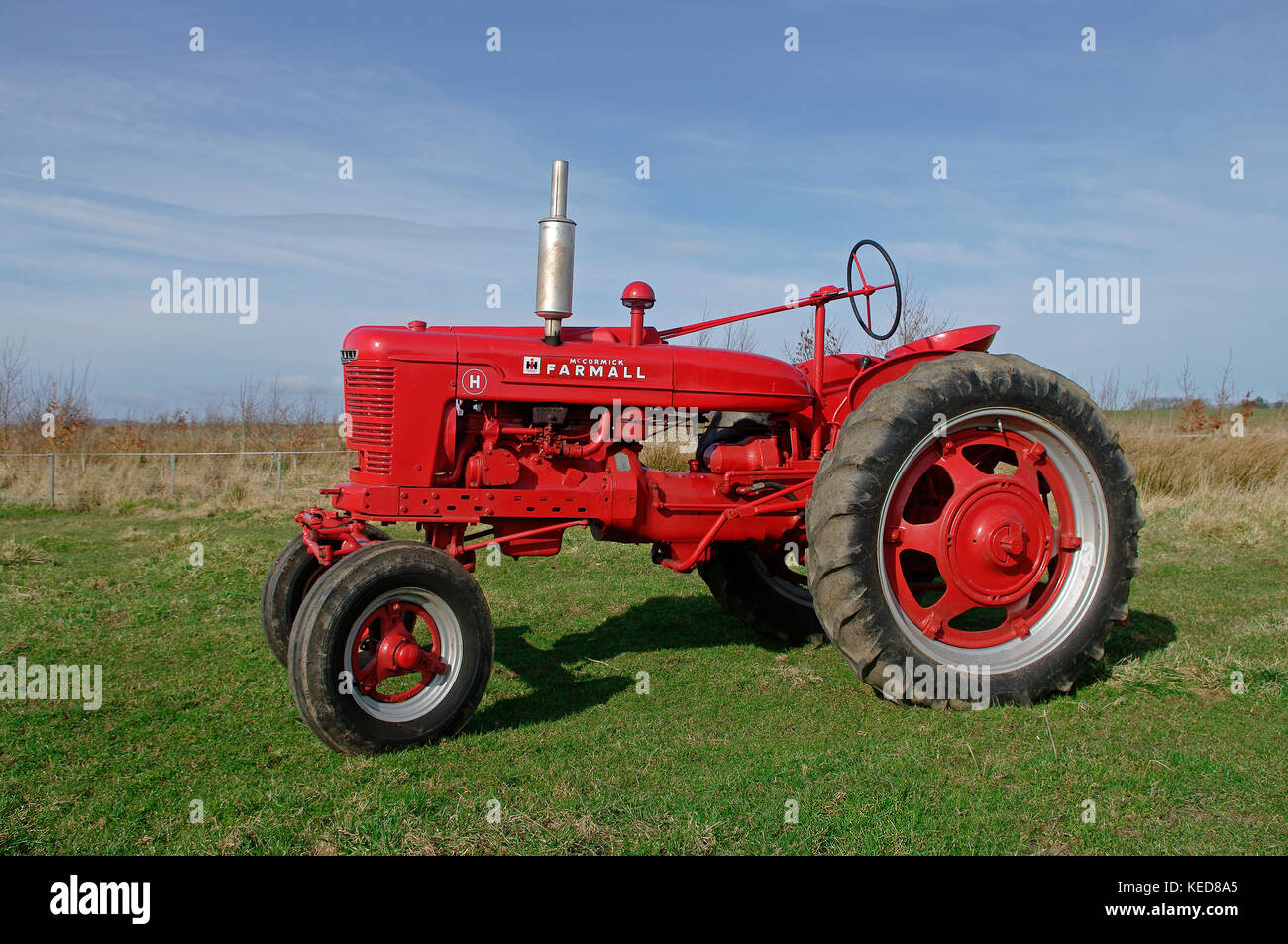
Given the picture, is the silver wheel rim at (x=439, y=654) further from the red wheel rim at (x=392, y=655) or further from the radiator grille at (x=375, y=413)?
the radiator grille at (x=375, y=413)

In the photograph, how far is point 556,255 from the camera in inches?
194

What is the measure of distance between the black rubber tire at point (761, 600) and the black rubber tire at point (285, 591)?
7.75ft

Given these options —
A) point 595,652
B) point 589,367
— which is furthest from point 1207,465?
point 589,367

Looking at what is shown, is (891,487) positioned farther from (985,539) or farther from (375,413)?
(375,413)

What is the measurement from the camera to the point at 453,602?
14.3 ft

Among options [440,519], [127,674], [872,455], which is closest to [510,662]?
[440,519]

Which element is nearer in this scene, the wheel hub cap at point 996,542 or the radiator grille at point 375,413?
the radiator grille at point 375,413

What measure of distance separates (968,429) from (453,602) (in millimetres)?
2870

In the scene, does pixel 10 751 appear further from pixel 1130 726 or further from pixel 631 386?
pixel 1130 726

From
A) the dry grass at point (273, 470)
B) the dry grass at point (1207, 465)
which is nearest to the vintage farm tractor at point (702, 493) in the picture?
the dry grass at point (273, 470)

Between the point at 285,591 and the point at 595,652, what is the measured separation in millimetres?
1910

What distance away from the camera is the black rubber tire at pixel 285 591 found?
530 centimetres

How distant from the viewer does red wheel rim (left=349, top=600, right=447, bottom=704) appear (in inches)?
166

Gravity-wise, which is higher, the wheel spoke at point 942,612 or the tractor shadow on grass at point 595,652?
the wheel spoke at point 942,612
